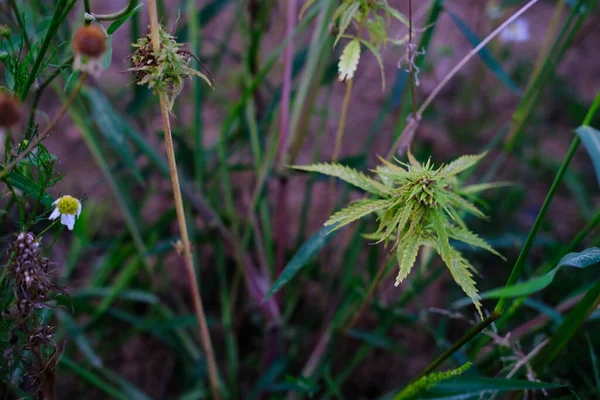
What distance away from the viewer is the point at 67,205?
571 millimetres

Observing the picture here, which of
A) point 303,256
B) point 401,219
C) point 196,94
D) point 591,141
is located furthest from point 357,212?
point 196,94

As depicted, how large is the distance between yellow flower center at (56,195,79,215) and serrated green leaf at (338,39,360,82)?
1.12ft

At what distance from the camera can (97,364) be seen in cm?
92

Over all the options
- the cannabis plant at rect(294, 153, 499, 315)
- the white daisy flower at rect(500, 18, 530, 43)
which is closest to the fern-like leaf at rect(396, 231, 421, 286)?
the cannabis plant at rect(294, 153, 499, 315)

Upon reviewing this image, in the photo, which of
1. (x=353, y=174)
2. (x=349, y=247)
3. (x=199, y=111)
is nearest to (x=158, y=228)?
(x=199, y=111)

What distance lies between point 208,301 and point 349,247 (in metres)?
0.40

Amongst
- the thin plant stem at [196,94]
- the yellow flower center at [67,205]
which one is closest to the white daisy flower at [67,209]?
the yellow flower center at [67,205]

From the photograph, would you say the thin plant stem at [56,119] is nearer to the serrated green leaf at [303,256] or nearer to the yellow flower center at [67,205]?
the yellow flower center at [67,205]

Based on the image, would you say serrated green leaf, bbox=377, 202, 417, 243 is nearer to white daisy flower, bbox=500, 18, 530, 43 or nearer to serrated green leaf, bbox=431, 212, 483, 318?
serrated green leaf, bbox=431, 212, 483, 318

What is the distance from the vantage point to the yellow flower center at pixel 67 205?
57 centimetres

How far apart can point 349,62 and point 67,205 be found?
1.23 ft

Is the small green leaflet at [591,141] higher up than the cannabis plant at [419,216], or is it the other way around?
the small green leaflet at [591,141]

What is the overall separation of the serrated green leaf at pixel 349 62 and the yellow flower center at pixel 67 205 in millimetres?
342

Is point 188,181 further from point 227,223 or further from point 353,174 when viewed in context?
point 353,174
